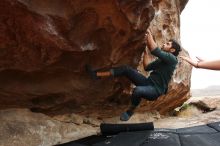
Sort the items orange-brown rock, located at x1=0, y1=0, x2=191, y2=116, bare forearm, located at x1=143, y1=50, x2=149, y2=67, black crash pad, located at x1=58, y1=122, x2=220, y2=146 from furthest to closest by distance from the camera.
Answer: bare forearm, located at x1=143, y1=50, x2=149, y2=67, black crash pad, located at x1=58, y1=122, x2=220, y2=146, orange-brown rock, located at x1=0, y1=0, x2=191, y2=116

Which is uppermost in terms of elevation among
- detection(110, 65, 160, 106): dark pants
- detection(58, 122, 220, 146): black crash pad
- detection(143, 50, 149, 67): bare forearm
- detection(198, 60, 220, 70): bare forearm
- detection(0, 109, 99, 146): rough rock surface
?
detection(143, 50, 149, 67): bare forearm

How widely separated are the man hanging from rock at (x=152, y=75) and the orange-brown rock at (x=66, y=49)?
20cm

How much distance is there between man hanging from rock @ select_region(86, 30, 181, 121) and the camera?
5902 millimetres

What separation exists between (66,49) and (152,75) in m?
1.77

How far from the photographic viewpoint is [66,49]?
5.29m

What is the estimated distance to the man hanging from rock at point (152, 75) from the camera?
5.90m

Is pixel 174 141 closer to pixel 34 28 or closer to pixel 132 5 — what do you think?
pixel 132 5

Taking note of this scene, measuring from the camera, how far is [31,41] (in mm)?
5012

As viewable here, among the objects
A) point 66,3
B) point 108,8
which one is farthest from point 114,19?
point 66,3

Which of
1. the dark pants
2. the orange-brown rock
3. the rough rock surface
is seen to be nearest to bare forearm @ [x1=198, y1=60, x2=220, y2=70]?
the dark pants

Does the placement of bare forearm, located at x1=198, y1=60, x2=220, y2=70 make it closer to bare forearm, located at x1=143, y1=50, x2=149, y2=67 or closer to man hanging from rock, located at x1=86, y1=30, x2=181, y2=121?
man hanging from rock, located at x1=86, y1=30, x2=181, y2=121

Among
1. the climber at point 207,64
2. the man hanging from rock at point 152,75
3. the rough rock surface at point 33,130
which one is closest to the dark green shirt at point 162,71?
the man hanging from rock at point 152,75

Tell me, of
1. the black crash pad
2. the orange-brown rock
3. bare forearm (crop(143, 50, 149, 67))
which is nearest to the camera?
the orange-brown rock

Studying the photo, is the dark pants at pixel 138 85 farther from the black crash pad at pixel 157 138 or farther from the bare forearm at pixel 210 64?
the bare forearm at pixel 210 64
